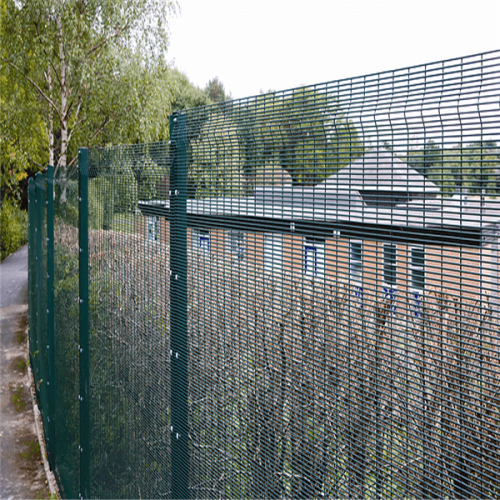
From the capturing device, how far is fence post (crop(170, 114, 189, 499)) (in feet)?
7.58

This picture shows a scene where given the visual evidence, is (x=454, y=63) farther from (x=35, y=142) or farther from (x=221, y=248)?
(x=35, y=142)

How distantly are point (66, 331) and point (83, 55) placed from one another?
1151 cm

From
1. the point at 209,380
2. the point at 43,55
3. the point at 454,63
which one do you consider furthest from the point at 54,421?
the point at 43,55

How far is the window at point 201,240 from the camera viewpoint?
85.4 inches

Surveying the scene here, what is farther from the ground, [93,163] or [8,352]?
[93,163]

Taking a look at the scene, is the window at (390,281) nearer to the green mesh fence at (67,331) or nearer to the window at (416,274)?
the window at (416,274)

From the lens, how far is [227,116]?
2035mm

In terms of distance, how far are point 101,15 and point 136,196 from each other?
13.3m

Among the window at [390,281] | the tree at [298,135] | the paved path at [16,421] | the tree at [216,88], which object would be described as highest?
the tree at [216,88]

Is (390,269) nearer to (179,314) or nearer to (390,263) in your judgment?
(390,263)

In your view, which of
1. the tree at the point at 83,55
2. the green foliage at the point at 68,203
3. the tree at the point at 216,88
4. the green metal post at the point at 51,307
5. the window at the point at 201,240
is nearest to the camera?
the window at the point at 201,240

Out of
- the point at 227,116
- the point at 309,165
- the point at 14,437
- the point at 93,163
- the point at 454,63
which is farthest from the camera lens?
the point at 14,437

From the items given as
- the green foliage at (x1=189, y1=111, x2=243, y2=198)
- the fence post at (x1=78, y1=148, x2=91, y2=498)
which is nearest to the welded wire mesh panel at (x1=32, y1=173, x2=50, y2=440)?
the fence post at (x1=78, y1=148, x2=91, y2=498)

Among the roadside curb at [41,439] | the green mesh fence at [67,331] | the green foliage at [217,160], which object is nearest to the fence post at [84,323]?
the green mesh fence at [67,331]
